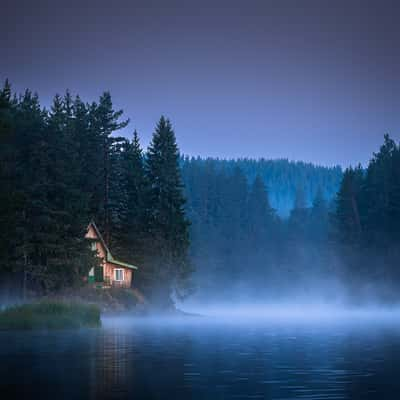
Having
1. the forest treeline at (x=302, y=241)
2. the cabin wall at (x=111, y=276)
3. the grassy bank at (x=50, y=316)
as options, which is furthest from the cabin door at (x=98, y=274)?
the forest treeline at (x=302, y=241)

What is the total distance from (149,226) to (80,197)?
23040 mm

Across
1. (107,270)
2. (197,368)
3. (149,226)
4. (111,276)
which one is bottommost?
(197,368)

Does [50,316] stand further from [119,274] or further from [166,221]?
[166,221]

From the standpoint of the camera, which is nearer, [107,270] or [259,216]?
[107,270]

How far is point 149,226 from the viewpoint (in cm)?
9325

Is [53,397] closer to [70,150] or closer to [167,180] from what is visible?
[70,150]

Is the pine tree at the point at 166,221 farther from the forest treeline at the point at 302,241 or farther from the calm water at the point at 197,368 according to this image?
the calm water at the point at 197,368

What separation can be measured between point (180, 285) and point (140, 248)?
725 centimetres

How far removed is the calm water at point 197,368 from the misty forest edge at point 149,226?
25579 mm

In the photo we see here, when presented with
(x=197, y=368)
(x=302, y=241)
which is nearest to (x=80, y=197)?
(x=197, y=368)

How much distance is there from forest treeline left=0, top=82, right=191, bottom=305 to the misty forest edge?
141mm

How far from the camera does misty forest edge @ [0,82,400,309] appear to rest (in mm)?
66875

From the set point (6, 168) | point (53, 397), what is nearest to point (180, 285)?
point (6, 168)

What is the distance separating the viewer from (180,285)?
309 feet
